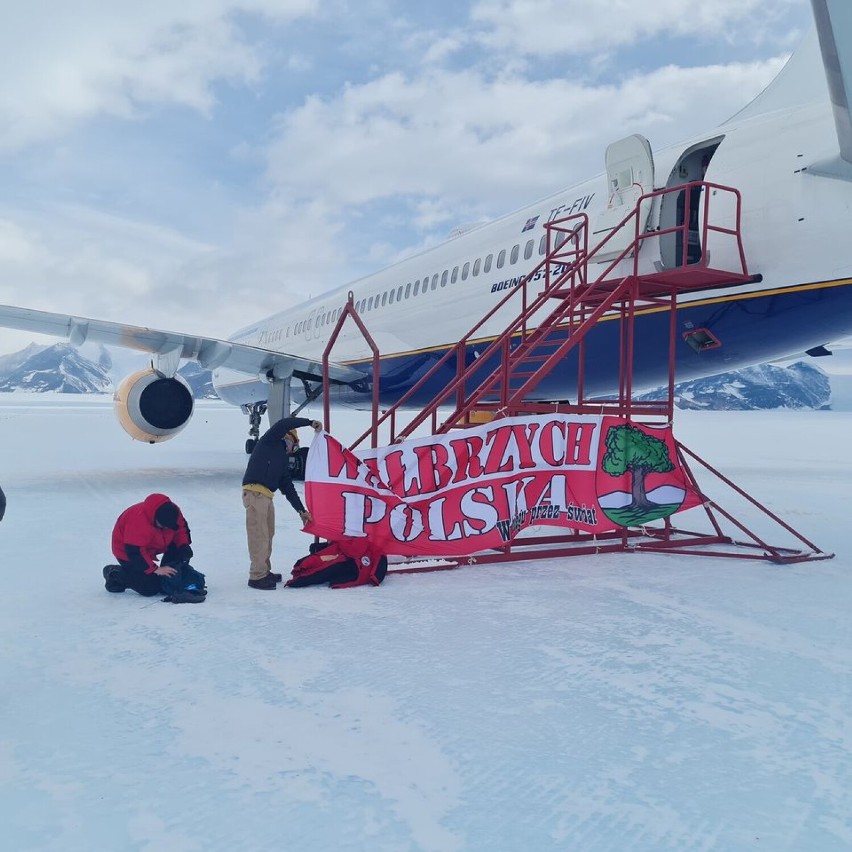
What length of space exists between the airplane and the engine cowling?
2 centimetres

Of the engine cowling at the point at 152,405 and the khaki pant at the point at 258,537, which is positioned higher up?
the engine cowling at the point at 152,405

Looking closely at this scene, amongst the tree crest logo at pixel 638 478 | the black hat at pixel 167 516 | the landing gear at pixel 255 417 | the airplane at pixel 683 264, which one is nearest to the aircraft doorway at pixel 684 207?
the airplane at pixel 683 264

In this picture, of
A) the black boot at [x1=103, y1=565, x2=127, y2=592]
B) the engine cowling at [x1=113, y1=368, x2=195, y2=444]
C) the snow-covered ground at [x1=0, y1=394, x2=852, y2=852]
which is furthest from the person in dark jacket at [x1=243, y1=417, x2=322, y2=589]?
the engine cowling at [x1=113, y1=368, x2=195, y2=444]

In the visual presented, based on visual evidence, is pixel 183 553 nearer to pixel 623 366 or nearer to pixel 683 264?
pixel 623 366

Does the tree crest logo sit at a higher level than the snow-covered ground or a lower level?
higher

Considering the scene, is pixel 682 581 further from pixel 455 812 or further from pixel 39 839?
pixel 39 839

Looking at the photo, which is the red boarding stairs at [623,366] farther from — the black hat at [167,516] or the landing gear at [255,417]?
the landing gear at [255,417]

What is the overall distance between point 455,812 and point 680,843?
2.60ft

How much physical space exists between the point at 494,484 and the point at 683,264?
3.20 m

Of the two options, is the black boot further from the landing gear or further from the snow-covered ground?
the landing gear

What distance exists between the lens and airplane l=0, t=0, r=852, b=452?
775cm

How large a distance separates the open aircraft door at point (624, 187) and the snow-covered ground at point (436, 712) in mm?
4312

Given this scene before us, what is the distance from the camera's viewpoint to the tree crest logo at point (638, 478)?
301 inches

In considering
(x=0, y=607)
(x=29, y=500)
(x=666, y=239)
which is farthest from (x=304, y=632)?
(x=29, y=500)
